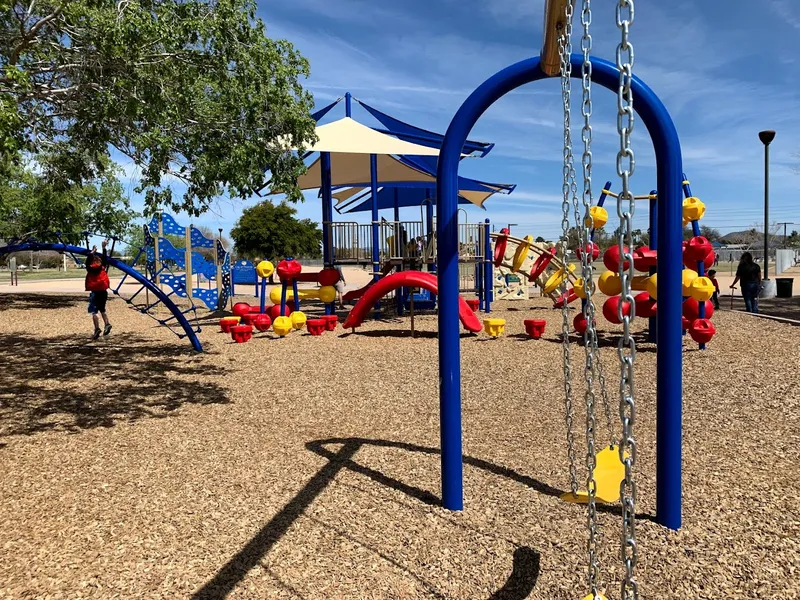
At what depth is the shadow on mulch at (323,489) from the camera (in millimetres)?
2580

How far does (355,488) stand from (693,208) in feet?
20.5

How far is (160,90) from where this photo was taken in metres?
5.22

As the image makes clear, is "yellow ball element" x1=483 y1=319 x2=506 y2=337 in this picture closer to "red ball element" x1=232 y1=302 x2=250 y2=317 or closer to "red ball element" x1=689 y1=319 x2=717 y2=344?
"red ball element" x1=689 y1=319 x2=717 y2=344

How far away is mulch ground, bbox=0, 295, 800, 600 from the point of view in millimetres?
2664

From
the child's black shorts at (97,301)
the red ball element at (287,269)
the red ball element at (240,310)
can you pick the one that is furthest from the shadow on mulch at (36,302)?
the red ball element at (287,269)

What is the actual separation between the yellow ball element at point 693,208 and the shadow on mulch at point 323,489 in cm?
534

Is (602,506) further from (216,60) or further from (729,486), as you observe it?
(216,60)

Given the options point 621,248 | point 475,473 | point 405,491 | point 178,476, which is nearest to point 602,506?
point 475,473

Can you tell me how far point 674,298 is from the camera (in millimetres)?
2904

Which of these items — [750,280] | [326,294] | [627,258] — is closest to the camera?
[627,258]

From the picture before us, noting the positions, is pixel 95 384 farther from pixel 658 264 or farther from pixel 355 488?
pixel 658 264

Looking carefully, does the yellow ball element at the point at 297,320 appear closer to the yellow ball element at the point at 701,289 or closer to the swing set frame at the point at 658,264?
the yellow ball element at the point at 701,289

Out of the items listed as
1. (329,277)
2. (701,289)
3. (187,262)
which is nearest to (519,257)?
(329,277)

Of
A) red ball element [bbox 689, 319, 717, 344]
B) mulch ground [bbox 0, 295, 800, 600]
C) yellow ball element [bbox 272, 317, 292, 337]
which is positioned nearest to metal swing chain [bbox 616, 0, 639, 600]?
mulch ground [bbox 0, 295, 800, 600]
